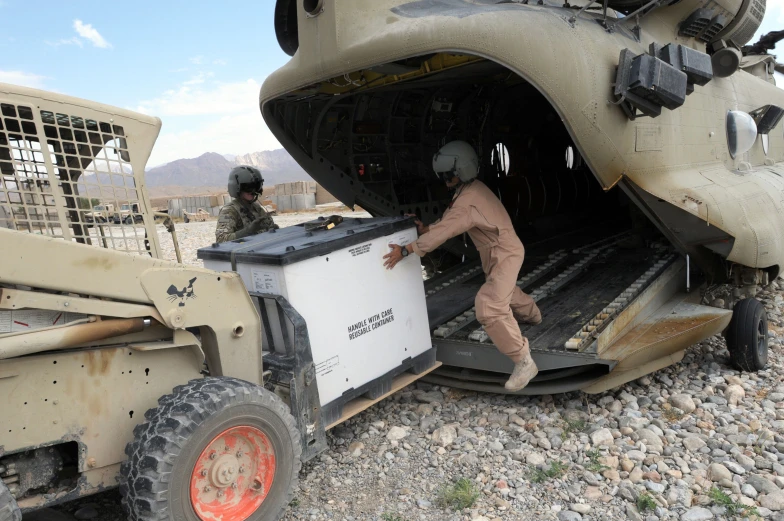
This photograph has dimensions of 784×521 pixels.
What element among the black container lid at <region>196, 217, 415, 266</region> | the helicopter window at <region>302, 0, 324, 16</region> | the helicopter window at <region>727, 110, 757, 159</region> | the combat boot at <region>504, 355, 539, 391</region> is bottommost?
the combat boot at <region>504, 355, 539, 391</region>

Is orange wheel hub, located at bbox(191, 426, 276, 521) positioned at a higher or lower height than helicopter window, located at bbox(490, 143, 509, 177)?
lower

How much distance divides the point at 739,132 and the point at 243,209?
5023 millimetres

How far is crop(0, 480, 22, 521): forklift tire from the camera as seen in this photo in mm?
2123

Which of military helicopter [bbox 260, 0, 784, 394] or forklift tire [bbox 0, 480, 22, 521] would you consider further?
military helicopter [bbox 260, 0, 784, 394]

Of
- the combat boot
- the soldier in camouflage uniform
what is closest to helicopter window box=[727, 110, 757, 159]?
the combat boot

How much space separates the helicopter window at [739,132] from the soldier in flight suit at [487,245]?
3118 millimetres

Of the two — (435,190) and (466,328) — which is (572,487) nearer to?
(466,328)

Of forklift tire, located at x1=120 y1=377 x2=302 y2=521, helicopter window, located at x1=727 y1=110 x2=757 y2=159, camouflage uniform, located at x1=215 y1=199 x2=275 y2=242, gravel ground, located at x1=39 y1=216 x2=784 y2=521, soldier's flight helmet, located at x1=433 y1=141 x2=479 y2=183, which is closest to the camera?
forklift tire, located at x1=120 y1=377 x2=302 y2=521

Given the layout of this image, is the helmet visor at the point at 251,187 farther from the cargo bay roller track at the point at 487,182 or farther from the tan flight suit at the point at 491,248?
the tan flight suit at the point at 491,248

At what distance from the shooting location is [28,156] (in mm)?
2391

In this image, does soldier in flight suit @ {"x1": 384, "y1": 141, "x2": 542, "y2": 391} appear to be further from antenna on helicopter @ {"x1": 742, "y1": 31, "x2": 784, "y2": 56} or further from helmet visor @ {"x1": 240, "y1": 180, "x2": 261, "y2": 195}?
antenna on helicopter @ {"x1": 742, "y1": 31, "x2": 784, "y2": 56}

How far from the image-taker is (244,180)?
5.84 meters

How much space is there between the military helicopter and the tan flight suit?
0.29m

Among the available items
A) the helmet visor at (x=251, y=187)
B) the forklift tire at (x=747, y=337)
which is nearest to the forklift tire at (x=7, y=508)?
the helmet visor at (x=251, y=187)
